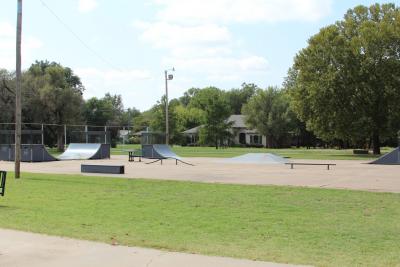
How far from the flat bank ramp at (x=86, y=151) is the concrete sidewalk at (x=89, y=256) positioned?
35.1 metres

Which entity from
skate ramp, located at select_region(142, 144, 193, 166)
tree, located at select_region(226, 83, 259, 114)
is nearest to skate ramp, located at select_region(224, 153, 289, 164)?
skate ramp, located at select_region(142, 144, 193, 166)

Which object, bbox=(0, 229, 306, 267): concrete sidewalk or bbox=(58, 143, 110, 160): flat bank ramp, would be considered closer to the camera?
bbox=(0, 229, 306, 267): concrete sidewalk

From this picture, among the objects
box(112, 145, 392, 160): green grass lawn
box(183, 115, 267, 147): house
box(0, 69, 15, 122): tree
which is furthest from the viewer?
box(183, 115, 267, 147): house

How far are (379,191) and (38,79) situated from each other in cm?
5288

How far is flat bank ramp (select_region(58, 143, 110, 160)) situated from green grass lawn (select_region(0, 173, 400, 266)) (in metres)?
26.0

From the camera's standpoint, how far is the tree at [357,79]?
1905 inches

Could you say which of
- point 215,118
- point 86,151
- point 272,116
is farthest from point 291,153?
point 272,116

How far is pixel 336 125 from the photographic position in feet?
165

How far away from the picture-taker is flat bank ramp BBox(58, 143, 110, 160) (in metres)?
42.7

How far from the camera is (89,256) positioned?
23.0ft

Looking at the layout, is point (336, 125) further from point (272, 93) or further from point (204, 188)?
point (272, 93)

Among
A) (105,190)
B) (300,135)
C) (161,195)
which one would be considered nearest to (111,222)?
(161,195)

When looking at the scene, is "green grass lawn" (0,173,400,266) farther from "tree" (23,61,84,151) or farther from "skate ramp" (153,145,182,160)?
"tree" (23,61,84,151)

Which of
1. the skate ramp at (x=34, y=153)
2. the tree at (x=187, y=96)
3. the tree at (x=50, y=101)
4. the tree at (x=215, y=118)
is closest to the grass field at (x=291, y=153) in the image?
the tree at (x=50, y=101)
